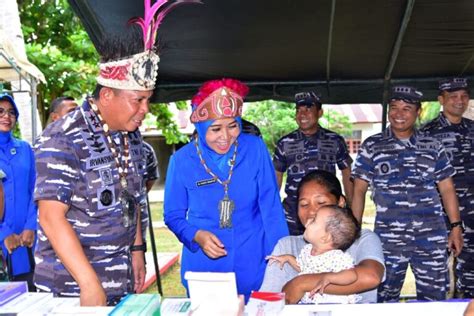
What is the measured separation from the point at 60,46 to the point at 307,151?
19.8 feet

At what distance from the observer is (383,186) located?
12.0 feet

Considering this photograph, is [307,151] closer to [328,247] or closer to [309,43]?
[309,43]

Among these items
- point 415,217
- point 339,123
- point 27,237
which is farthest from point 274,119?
point 27,237

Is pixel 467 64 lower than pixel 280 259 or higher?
higher

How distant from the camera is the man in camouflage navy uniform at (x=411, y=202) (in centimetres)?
355

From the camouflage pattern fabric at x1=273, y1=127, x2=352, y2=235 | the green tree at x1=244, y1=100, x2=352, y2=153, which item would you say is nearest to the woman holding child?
the camouflage pattern fabric at x1=273, y1=127, x2=352, y2=235

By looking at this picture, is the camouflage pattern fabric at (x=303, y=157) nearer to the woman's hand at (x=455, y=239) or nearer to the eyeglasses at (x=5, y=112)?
the woman's hand at (x=455, y=239)

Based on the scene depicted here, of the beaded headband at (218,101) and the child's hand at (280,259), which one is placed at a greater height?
the beaded headband at (218,101)

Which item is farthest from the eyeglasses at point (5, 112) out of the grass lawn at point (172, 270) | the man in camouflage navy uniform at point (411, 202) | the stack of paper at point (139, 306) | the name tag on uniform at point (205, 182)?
the stack of paper at point (139, 306)

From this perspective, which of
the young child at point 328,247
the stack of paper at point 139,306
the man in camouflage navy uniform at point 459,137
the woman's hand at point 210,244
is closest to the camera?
the stack of paper at point 139,306

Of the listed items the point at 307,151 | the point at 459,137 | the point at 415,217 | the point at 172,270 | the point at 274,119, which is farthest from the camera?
the point at 274,119

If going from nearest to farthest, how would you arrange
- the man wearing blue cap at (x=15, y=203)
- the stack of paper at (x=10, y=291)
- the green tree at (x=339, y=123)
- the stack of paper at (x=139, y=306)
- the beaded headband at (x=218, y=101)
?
1. the stack of paper at (x=139, y=306)
2. the stack of paper at (x=10, y=291)
3. the beaded headband at (x=218, y=101)
4. the man wearing blue cap at (x=15, y=203)
5. the green tree at (x=339, y=123)

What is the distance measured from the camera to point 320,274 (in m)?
1.92

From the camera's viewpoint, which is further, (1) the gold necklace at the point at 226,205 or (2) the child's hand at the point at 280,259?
(1) the gold necklace at the point at 226,205
